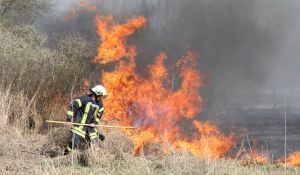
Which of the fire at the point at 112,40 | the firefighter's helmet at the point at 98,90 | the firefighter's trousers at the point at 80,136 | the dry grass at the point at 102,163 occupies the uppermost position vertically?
the fire at the point at 112,40

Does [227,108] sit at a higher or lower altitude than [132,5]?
lower

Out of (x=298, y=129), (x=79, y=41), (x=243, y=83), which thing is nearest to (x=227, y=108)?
(x=243, y=83)

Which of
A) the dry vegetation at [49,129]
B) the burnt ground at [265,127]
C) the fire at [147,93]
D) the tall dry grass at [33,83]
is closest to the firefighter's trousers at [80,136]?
the dry vegetation at [49,129]

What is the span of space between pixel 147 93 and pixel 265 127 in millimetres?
10936

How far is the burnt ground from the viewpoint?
61.1 feet

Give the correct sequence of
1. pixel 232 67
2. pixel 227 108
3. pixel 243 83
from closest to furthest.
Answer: pixel 232 67, pixel 243 83, pixel 227 108

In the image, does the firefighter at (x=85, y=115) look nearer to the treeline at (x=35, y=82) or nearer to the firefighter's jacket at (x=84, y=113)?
the firefighter's jacket at (x=84, y=113)

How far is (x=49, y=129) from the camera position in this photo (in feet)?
41.5

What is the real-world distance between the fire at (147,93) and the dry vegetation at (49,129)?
942 millimetres

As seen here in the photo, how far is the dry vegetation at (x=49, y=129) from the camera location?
8.16 metres

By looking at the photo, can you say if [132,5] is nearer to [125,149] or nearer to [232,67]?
[232,67]

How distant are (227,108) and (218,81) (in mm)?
8887

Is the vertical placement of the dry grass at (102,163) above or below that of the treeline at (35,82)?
below

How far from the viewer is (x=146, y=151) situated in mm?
12773
